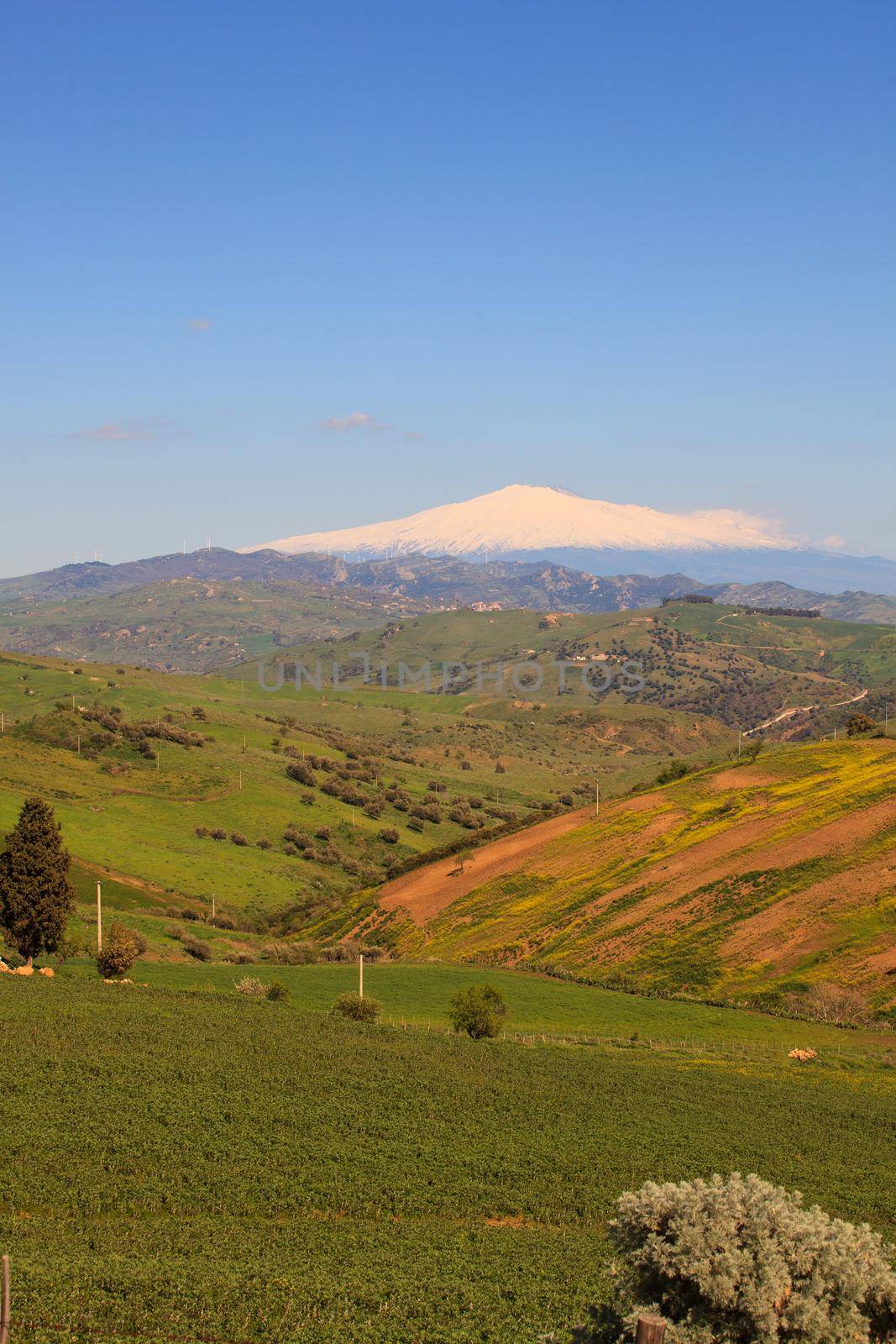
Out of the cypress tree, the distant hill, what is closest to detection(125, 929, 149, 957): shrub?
the cypress tree

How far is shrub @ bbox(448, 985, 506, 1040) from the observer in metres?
47.6

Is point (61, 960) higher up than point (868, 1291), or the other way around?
point (868, 1291)

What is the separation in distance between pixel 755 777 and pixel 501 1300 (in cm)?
7478

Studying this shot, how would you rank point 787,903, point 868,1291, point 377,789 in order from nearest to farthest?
1. point 868,1291
2. point 787,903
3. point 377,789

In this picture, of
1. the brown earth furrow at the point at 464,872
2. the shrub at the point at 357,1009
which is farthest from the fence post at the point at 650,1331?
the brown earth furrow at the point at 464,872

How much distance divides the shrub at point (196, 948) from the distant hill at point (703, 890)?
15.0 meters

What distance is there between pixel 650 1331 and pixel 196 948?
58.4 m

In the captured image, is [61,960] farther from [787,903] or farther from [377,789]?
[377,789]

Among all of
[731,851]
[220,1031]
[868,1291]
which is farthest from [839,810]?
[868,1291]

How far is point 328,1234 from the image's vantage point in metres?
23.4

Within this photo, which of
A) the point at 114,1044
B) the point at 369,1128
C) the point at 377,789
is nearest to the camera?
the point at 369,1128

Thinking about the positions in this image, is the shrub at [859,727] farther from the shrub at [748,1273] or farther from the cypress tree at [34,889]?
the shrub at [748,1273]

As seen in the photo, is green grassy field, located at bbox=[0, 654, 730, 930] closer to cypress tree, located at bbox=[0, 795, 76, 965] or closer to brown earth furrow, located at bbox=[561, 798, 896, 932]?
cypress tree, located at bbox=[0, 795, 76, 965]

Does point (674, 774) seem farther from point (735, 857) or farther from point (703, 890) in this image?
point (703, 890)
